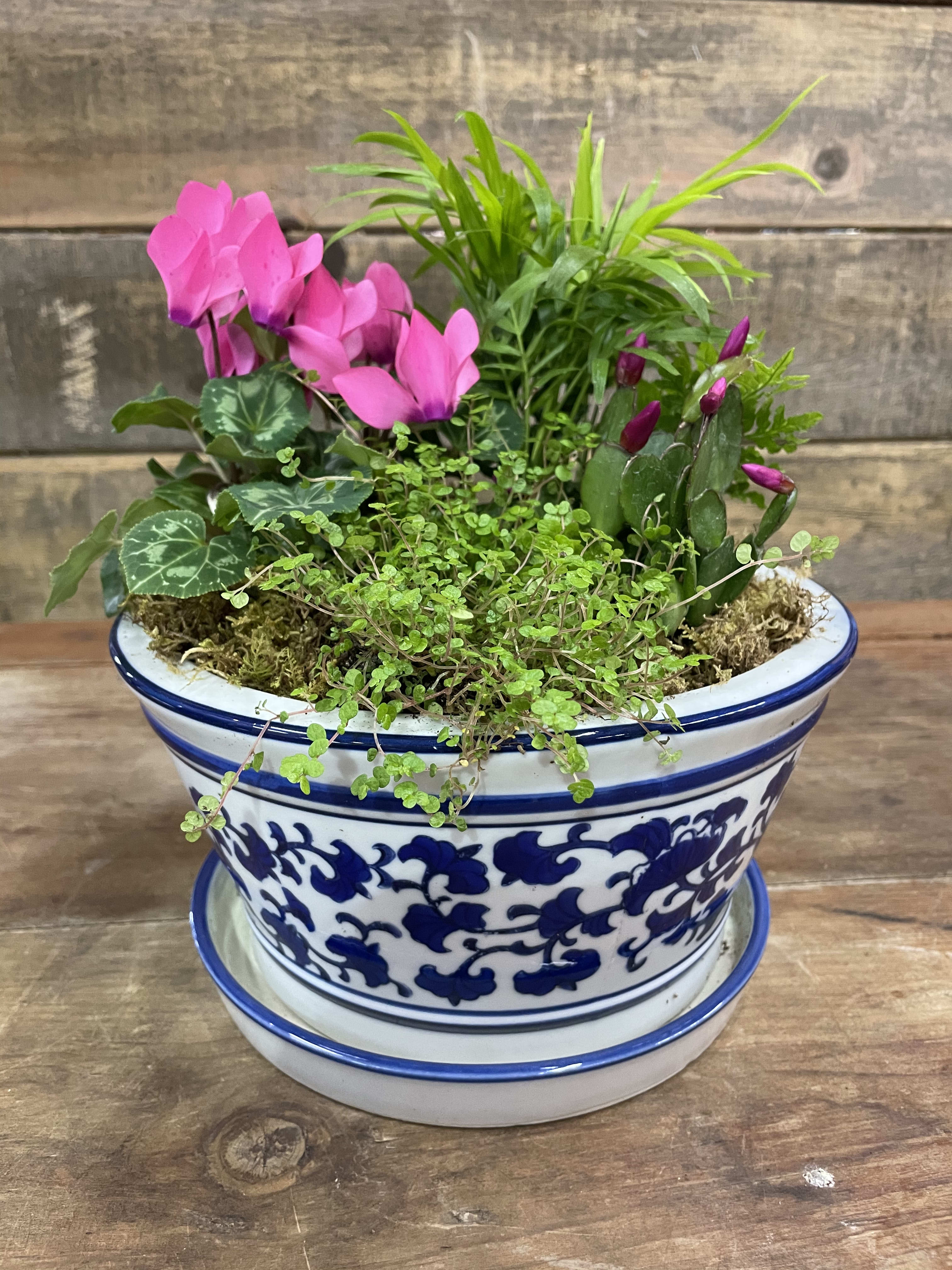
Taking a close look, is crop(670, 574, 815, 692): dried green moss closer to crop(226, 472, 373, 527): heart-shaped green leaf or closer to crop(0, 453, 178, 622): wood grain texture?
crop(226, 472, 373, 527): heart-shaped green leaf

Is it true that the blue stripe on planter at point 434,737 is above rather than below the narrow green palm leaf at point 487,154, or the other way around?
below

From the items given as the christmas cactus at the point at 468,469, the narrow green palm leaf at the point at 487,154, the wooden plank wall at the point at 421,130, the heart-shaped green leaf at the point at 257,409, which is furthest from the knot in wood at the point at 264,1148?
the wooden plank wall at the point at 421,130

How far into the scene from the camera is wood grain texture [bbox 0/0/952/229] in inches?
44.4

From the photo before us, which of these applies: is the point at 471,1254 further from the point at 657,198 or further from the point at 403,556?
the point at 657,198

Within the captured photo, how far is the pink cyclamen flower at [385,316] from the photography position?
68 centimetres

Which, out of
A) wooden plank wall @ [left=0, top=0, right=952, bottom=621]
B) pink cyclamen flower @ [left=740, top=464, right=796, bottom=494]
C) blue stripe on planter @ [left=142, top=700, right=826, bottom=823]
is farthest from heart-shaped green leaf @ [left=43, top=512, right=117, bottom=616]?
wooden plank wall @ [left=0, top=0, right=952, bottom=621]

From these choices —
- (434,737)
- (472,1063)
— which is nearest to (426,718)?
(434,737)

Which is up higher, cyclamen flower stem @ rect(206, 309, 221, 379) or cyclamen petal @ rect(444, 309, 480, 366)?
cyclamen petal @ rect(444, 309, 480, 366)

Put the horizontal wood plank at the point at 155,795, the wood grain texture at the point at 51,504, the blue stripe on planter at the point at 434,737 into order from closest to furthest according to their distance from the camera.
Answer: the blue stripe on planter at the point at 434,737, the horizontal wood plank at the point at 155,795, the wood grain texture at the point at 51,504

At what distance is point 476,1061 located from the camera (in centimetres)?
57

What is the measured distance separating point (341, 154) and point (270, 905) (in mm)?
992

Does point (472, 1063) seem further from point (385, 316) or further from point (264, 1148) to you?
point (385, 316)

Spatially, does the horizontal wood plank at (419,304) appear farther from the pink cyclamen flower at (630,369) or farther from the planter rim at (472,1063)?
the planter rim at (472,1063)

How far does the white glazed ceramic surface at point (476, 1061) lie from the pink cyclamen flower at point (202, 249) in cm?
46
